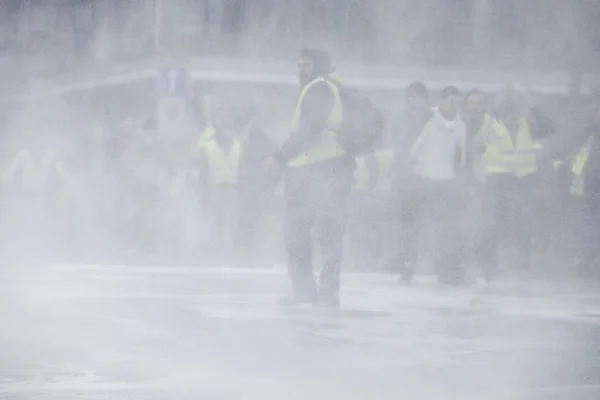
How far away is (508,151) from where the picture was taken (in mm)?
12297

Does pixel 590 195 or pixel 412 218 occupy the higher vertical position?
pixel 590 195

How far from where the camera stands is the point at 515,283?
1141 centimetres

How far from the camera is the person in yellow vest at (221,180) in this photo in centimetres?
1498

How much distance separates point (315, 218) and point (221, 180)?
562 cm

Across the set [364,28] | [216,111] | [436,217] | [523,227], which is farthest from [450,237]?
[216,111]

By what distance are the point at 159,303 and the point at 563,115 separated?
4939 millimetres

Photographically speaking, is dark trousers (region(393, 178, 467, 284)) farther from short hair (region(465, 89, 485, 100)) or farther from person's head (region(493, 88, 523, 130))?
short hair (region(465, 89, 485, 100))

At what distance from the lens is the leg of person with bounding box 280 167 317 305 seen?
9.42m

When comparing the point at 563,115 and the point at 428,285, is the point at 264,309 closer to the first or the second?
the point at 428,285

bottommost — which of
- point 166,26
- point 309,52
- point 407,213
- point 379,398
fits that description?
point 379,398

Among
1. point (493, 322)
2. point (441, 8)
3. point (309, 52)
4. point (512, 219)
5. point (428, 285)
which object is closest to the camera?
point (493, 322)

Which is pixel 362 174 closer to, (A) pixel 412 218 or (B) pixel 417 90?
(B) pixel 417 90

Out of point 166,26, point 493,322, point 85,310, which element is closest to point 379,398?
point 493,322

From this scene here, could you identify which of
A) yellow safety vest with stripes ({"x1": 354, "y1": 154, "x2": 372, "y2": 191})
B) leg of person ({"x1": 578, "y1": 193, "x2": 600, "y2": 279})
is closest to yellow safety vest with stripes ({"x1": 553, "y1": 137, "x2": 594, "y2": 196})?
leg of person ({"x1": 578, "y1": 193, "x2": 600, "y2": 279})
